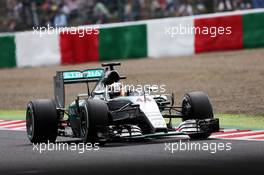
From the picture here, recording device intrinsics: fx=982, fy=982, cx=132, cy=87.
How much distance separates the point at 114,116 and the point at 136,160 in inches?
80.4

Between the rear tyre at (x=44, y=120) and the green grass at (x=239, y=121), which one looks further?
the green grass at (x=239, y=121)

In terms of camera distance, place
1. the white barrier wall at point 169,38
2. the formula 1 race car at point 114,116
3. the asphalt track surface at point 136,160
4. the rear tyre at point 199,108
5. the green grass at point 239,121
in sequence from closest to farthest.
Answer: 1. the asphalt track surface at point 136,160
2. the formula 1 race car at point 114,116
3. the rear tyre at point 199,108
4. the green grass at point 239,121
5. the white barrier wall at point 169,38

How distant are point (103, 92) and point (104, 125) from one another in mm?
1161

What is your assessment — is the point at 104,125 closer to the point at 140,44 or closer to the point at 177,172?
the point at 177,172

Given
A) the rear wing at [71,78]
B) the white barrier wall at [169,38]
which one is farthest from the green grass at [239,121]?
the white barrier wall at [169,38]

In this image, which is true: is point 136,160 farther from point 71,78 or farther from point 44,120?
point 71,78

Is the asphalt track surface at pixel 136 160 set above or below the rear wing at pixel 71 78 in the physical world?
below

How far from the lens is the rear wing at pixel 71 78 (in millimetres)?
15000

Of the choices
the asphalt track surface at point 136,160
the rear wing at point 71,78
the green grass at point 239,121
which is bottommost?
the green grass at point 239,121

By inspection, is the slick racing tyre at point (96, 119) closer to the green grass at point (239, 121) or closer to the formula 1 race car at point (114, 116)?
the formula 1 race car at point (114, 116)

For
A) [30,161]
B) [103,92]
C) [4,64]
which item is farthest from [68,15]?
[30,161]

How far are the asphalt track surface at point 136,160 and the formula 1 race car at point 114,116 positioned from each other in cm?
21

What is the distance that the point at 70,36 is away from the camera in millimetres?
28500

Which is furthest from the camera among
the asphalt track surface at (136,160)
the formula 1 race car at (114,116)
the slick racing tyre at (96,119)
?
the formula 1 race car at (114,116)
